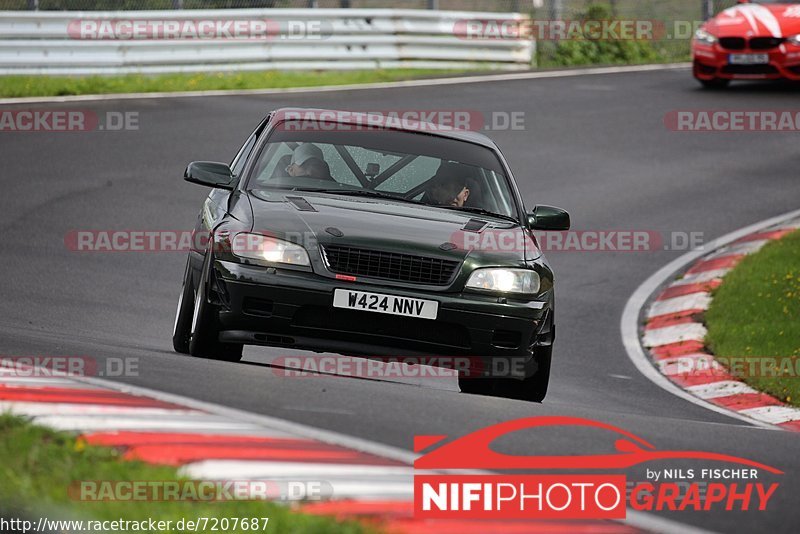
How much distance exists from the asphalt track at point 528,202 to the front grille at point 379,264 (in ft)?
1.84

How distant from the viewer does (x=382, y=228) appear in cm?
717

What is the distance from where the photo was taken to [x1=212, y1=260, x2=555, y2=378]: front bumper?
6.95 metres

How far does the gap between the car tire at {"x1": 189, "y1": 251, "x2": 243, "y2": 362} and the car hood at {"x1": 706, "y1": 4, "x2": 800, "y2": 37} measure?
601 inches

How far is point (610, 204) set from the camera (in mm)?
15055

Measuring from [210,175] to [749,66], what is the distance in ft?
49.6

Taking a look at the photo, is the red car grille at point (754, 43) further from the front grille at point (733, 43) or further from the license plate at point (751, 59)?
the license plate at point (751, 59)

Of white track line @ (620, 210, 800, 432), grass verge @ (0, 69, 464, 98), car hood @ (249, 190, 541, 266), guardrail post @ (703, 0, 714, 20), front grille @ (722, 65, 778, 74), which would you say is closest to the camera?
car hood @ (249, 190, 541, 266)

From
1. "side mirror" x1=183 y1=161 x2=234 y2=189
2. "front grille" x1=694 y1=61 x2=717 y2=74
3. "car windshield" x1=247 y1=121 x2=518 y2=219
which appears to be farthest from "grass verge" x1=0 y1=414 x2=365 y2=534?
"front grille" x1=694 y1=61 x2=717 y2=74

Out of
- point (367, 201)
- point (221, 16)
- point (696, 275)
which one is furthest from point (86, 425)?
point (221, 16)

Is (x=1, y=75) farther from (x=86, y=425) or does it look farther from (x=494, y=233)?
(x=86, y=425)

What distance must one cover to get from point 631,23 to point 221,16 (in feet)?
33.9

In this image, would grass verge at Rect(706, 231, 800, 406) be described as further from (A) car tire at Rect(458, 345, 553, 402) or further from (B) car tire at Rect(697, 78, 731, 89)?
(B) car tire at Rect(697, 78, 731, 89)

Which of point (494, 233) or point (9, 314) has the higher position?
point (494, 233)

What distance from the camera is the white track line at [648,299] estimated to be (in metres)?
9.14
